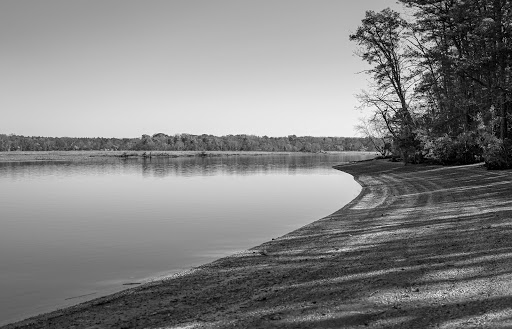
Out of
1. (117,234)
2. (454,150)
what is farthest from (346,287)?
(454,150)

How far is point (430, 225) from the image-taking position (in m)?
12.8

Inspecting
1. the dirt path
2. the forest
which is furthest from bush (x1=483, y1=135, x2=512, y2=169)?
the dirt path

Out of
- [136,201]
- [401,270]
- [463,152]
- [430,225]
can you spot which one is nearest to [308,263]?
[401,270]

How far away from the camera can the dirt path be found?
6.17 metres

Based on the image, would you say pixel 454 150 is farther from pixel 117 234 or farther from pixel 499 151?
pixel 117 234

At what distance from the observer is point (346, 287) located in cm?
Result: 753

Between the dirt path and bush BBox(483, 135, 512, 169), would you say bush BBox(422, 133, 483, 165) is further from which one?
the dirt path

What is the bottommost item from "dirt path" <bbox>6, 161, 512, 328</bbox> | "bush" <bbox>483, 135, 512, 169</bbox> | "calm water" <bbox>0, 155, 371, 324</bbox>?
"calm water" <bbox>0, 155, 371, 324</bbox>

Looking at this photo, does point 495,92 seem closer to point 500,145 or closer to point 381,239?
point 500,145

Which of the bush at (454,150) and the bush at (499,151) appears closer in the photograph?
the bush at (499,151)

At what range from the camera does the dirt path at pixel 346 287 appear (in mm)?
6168

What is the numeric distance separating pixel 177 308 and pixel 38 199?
77.6 ft

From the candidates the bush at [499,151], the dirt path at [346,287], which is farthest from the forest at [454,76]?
the dirt path at [346,287]

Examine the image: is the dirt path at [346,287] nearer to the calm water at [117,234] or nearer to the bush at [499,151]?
the calm water at [117,234]
